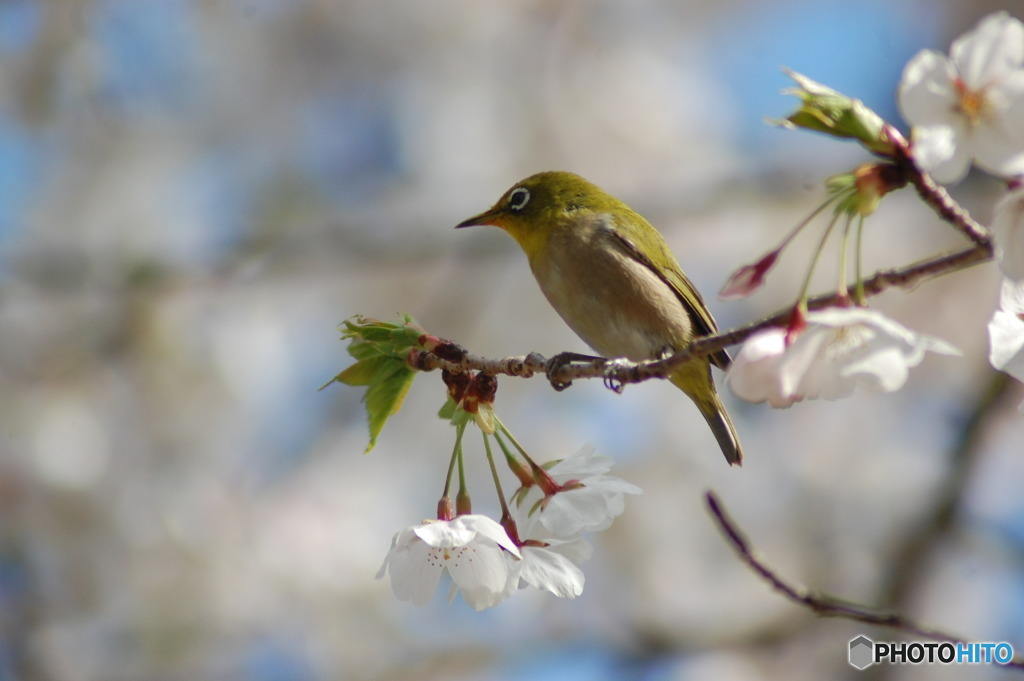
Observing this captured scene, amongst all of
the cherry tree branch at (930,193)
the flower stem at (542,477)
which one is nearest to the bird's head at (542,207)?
the flower stem at (542,477)

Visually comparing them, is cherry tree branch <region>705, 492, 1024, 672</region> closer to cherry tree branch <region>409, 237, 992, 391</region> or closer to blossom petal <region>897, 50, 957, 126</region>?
cherry tree branch <region>409, 237, 992, 391</region>

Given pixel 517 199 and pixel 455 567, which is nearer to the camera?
pixel 455 567

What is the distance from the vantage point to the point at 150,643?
577cm

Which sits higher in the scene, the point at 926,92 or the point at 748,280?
the point at 926,92

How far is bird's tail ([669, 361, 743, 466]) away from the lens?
3.14 m

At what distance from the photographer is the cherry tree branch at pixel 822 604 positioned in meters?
1.51

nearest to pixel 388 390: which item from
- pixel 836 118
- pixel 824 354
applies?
pixel 824 354

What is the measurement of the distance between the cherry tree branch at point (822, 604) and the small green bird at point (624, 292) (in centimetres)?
152

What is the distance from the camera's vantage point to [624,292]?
3305 mm

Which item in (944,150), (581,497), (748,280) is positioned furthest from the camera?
(581,497)

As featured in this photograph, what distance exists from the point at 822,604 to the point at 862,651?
248 cm

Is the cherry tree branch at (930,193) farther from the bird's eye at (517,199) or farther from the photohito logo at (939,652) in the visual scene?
the bird's eye at (517,199)

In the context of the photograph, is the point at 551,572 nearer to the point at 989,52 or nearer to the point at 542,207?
the point at 989,52

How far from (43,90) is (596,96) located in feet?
12.1
